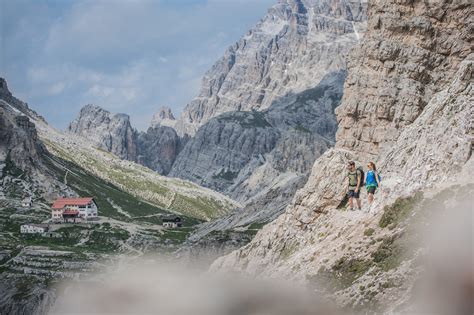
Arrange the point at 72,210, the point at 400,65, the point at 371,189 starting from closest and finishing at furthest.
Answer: the point at 371,189 → the point at 400,65 → the point at 72,210

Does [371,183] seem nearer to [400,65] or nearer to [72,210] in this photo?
[400,65]

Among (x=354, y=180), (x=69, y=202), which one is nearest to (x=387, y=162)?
(x=354, y=180)

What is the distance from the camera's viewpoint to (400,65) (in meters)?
68.4

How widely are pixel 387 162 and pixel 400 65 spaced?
20.4 m

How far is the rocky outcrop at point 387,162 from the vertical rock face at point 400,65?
0.38 feet

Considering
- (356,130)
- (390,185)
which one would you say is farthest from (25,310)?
(390,185)

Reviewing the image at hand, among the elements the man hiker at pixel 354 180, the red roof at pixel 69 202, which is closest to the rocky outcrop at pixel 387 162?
the man hiker at pixel 354 180

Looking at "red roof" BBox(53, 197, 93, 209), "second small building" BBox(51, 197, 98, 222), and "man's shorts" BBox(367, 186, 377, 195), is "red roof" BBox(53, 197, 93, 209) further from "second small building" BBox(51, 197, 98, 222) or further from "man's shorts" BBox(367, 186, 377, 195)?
"man's shorts" BBox(367, 186, 377, 195)

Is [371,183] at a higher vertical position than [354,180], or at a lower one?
lower

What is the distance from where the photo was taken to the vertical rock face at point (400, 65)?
66.2m

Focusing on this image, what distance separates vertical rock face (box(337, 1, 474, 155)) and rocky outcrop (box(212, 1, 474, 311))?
0.38ft

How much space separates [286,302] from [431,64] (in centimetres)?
3830

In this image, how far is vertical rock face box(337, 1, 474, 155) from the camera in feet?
217

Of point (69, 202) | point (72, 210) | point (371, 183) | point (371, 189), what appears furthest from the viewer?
point (69, 202)
